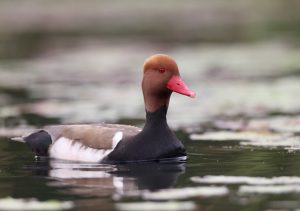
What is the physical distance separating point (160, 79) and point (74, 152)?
134 centimetres

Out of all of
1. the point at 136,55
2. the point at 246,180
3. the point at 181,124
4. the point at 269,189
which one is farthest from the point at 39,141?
the point at 136,55

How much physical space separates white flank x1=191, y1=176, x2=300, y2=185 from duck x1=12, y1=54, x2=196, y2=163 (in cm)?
135

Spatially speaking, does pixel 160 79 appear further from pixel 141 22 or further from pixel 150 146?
pixel 141 22

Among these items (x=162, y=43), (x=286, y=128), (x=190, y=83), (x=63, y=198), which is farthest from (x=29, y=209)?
(x=162, y=43)

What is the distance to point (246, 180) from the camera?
9.55 m

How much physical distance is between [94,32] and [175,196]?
30777 mm

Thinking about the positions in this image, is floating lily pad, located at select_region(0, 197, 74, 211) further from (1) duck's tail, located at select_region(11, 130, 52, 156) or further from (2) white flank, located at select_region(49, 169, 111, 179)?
(1) duck's tail, located at select_region(11, 130, 52, 156)

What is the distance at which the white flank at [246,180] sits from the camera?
9375mm

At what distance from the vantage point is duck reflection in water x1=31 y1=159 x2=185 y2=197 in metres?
9.32

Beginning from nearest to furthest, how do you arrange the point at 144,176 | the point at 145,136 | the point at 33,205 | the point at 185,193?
1. the point at 33,205
2. the point at 185,193
3. the point at 144,176
4. the point at 145,136

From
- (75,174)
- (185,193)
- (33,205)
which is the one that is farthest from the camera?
(75,174)

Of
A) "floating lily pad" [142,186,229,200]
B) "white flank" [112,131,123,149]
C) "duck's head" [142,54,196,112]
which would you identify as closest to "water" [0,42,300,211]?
"floating lily pad" [142,186,229,200]

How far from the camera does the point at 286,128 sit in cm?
1382

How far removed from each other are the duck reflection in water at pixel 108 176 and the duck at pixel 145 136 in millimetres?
122
